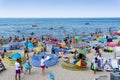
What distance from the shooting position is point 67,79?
14680 millimetres

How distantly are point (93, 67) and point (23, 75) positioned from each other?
4.77m

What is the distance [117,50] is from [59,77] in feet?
20.1

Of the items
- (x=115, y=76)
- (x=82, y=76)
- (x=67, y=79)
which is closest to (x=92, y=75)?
(x=82, y=76)

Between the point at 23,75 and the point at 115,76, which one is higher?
the point at 115,76

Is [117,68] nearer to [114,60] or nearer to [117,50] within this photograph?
[114,60]

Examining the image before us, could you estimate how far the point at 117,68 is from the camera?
16.4m

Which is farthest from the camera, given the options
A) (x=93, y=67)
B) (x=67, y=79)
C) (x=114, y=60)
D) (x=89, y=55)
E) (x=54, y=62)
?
(x=89, y=55)

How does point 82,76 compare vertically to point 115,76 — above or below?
below

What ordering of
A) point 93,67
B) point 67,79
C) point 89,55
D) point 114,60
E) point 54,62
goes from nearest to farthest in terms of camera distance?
point 67,79 → point 93,67 → point 114,60 → point 54,62 → point 89,55

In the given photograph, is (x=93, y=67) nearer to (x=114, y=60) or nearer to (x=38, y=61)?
(x=114, y=60)

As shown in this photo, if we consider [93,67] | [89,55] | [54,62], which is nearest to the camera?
[93,67]

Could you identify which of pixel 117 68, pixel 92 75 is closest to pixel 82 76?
pixel 92 75

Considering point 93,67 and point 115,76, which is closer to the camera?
point 115,76

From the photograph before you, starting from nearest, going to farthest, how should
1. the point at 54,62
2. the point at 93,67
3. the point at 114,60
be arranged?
the point at 93,67
the point at 114,60
the point at 54,62
